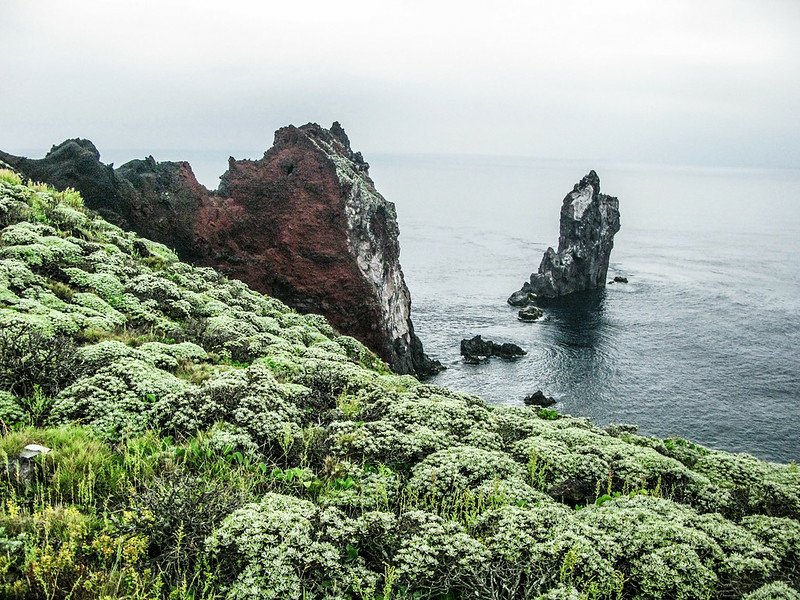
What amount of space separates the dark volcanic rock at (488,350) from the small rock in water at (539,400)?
12755 millimetres

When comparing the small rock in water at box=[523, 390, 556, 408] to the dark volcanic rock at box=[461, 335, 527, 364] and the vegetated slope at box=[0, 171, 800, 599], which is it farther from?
the vegetated slope at box=[0, 171, 800, 599]

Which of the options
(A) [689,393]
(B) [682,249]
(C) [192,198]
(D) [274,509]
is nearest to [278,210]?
(C) [192,198]

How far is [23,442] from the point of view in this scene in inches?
366

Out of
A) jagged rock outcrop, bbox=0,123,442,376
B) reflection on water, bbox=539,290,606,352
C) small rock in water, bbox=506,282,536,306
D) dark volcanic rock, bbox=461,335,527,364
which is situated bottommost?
dark volcanic rock, bbox=461,335,527,364

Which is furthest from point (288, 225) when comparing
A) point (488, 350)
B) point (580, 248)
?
point (580, 248)

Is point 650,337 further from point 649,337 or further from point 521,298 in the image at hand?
point 521,298

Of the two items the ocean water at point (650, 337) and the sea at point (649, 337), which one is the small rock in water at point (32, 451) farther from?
the ocean water at point (650, 337)

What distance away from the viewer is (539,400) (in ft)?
171

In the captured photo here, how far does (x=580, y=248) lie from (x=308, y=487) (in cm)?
9907

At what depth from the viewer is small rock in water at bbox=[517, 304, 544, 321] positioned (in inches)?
3302

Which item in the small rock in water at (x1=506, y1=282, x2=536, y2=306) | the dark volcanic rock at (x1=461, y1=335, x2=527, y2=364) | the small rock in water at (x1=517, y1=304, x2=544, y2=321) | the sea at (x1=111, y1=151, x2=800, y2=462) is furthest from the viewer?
the small rock in water at (x1=506, y1=282, x2=536, y2=306)

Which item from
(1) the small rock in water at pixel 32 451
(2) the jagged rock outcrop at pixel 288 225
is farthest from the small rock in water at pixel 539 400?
(1) the small rock in water at pixel 32 451

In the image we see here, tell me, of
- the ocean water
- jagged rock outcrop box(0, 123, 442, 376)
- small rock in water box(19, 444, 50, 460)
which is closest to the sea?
the ocean water

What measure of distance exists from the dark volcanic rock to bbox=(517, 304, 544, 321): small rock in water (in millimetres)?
17628
